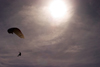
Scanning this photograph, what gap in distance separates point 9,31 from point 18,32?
4099 mm

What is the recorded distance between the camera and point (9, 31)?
29844mm

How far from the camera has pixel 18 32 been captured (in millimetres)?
28719
